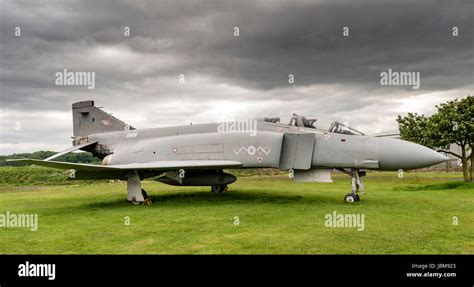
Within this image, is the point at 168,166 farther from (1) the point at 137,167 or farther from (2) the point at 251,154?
(2) the point at 251,154

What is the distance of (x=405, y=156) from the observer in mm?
10227

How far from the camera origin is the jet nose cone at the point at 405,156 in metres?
10.1

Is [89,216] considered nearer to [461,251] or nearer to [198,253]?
[198,253]

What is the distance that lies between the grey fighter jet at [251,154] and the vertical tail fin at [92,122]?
2.08m

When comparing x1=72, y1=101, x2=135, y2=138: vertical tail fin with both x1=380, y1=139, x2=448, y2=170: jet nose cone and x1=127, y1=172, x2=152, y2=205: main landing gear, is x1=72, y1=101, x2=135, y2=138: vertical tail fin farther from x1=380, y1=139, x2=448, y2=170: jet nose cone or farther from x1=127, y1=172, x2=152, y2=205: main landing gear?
x1=380, y1=139, x2=448, y2=170: jet nose cone

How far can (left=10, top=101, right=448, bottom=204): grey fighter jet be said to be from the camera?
414 inches

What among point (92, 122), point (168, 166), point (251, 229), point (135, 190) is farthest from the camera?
point (92, 122)

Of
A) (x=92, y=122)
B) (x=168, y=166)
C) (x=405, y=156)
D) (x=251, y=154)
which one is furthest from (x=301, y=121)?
(x=92, y=122)

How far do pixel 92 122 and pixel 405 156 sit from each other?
12956 mm

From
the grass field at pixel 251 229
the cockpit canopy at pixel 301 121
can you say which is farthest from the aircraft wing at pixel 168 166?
the cockpit canopy at pixel 301 121

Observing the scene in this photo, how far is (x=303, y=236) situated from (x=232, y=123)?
6.92 metres
